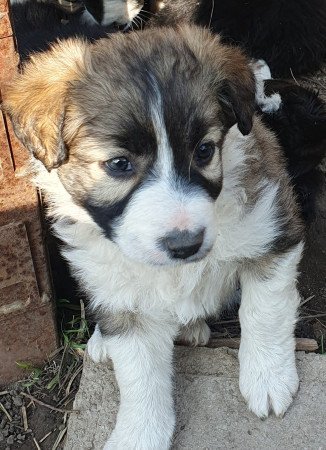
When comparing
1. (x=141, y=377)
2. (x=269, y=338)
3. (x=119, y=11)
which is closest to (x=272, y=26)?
(x=119, y=11)

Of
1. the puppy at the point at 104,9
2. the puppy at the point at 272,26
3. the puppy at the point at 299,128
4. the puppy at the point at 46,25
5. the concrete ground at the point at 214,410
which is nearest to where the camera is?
the concrete ground at the point at 214,410

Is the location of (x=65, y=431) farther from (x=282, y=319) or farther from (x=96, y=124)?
(x=96, y=124)

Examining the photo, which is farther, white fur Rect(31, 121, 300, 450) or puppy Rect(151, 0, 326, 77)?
puppy Rect(151, 0, 326, 77)

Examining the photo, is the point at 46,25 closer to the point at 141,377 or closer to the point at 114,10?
the point at 114,10

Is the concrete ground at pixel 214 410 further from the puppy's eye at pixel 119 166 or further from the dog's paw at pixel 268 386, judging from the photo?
the puppy's eye at pixel 119 166

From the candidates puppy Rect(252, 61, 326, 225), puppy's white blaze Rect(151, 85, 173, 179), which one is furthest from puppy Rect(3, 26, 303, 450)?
puppy Rect(252, 61, 326, 225)

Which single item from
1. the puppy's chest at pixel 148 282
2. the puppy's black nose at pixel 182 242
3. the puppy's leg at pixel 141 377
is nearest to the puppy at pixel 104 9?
the puppy's chest at pixel 148 282

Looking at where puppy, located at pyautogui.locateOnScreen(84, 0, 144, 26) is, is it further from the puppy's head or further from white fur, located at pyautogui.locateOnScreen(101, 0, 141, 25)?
the puppy's head
